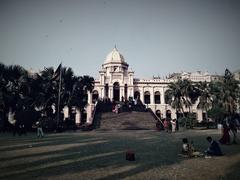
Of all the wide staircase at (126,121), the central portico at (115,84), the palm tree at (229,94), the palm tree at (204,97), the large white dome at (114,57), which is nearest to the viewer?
the wide staircase at (126,121)

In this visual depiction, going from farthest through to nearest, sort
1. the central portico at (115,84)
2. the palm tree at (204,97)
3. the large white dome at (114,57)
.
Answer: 1. the large white dome at (114,57)
2. the central portico at (115,84)
3. the palm tree at (204,97)

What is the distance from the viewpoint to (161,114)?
47.1m

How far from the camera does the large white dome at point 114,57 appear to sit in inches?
2036

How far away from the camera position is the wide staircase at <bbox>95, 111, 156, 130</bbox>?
939 inches

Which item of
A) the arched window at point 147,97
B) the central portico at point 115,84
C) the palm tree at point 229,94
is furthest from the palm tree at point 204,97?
the arched window at point 147,97

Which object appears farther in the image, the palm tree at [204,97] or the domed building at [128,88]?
the domed building at [128,88]

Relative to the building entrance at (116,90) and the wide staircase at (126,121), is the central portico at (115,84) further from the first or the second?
the wide staircase at (126,121)

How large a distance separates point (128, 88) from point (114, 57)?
11.7 meters

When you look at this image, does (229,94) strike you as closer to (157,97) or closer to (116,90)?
(157,97)

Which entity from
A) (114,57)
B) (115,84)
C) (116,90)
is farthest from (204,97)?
(114,57)

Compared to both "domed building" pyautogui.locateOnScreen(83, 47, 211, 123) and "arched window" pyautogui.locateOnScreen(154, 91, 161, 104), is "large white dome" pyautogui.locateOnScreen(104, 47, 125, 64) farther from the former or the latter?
"arched window" pyautogui.locateOnScreen(154, 91, 161, 104)

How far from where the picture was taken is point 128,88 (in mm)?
45562

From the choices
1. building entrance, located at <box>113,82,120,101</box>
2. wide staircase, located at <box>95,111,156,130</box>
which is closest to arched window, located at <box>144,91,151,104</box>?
building entrance, located at <box>113,82,120,101</box>

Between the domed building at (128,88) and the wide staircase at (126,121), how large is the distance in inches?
647
